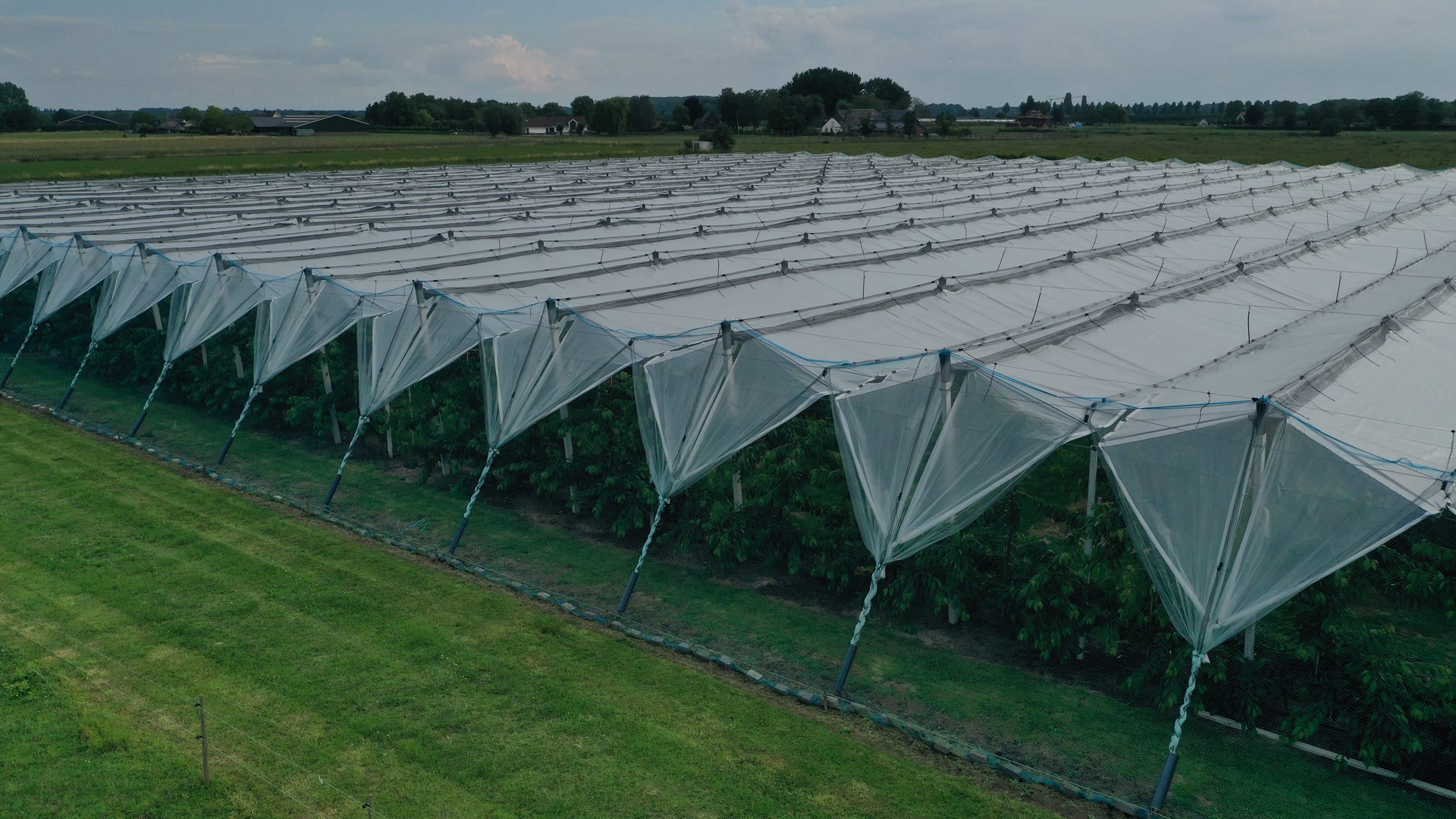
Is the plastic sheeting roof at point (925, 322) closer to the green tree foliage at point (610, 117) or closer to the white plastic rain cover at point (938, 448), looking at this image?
the white plastic rain cover at point (938, 448)

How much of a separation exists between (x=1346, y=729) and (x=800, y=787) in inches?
195

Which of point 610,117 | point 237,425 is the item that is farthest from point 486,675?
point 610,117

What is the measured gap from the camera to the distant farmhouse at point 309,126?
12275 centimetres

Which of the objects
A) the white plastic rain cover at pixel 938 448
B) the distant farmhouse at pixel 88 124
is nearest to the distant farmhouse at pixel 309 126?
the distant farmhouse at pixel 88 124

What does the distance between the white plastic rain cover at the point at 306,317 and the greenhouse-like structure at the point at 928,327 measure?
5 centimetres

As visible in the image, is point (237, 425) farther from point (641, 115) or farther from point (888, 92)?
point (888, 92)

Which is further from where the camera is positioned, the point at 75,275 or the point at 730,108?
the point at 730,108

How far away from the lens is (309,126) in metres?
127

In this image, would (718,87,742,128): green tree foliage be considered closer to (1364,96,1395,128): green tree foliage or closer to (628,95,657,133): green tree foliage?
(628,95,657,133): green tree foliage

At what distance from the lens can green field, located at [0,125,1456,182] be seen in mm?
64875

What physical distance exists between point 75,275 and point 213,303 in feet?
19.1

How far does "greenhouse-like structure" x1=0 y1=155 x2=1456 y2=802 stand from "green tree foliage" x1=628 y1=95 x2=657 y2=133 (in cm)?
10016

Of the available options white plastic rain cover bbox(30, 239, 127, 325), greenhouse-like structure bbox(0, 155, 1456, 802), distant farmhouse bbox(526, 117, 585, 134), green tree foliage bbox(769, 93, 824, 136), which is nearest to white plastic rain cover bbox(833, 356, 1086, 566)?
greenhouse-like structure bbox(0, 155, 1456, 802)

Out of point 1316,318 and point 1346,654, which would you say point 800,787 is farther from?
point 1316,318
